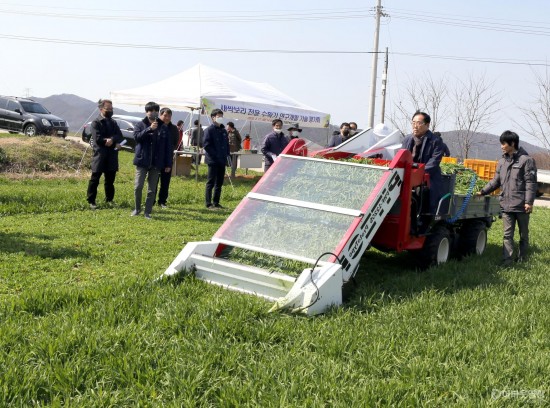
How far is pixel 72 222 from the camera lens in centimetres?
1024

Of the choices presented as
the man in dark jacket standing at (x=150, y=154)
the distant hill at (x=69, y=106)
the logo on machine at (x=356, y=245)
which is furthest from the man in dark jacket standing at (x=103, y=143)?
the distant hill at (x=69, y=106)

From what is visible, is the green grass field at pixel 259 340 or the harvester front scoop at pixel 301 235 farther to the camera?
the harvester front scoop at pixel 301 235

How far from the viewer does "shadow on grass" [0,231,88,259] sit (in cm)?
780

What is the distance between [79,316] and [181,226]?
5402 millimetres

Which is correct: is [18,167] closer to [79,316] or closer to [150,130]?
[150,130]

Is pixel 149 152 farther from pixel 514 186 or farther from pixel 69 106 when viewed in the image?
pixel 69 106

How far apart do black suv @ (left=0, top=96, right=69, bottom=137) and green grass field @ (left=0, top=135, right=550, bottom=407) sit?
20.8 metres

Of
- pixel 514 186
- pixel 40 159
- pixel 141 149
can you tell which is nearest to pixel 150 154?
pixel 141 149

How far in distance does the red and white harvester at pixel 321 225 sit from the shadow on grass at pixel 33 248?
2.14m

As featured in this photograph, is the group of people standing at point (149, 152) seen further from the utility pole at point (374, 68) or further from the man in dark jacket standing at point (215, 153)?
the utility pole at point (374, 68)

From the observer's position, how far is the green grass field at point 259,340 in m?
3.92

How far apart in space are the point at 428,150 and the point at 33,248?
17.2 ft

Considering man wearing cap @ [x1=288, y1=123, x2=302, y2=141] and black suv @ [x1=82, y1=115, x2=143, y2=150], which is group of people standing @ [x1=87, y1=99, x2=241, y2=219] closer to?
man wearing cap @ [x1=288, y1=123, x2=302, y2=141]

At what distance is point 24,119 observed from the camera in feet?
→ 89.0
